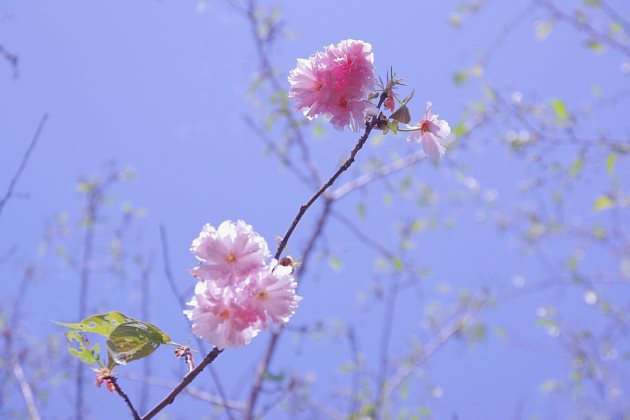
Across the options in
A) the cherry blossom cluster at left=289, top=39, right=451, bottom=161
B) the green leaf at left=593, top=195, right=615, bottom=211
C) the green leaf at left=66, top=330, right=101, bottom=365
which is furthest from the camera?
the green leaf at left=593, top=195, right=615, bottom=211

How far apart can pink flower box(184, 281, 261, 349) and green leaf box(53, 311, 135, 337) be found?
11cm

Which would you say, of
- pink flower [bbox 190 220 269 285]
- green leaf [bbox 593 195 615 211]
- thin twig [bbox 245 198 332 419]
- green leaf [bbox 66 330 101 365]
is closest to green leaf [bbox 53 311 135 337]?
green leaf [bbox 66 330 101 365]

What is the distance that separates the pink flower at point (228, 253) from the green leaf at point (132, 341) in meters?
0.10

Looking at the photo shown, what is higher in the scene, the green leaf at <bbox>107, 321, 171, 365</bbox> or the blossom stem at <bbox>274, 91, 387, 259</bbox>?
the blossom stem at <bbox>274, 91, 387, 259</bbox>

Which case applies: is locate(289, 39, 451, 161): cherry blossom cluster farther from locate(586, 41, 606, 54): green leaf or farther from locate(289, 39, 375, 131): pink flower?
locate(586, 41, 606, 54): green leaf

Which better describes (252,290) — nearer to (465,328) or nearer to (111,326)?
(111,326)

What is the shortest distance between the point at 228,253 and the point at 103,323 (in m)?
0.21

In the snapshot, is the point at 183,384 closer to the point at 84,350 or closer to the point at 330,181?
the point at 84,350

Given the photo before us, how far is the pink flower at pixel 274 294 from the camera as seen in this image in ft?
2.60

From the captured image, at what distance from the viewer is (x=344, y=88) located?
0.97 meters

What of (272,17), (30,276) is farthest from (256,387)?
(30,276)

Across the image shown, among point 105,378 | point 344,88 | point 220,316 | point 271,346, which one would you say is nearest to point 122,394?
point 105,378

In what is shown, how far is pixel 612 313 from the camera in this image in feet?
10.5

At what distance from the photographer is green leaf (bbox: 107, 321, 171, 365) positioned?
79 cm
